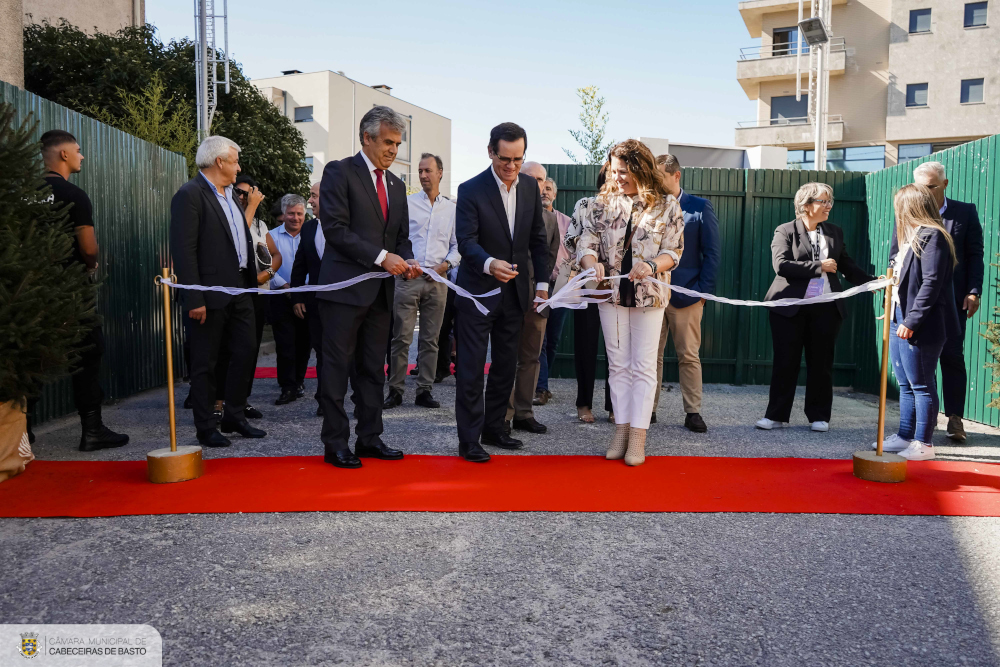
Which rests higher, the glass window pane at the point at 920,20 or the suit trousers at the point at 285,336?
the glass window pane at the point at 920,20

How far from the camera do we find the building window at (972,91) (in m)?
30.4

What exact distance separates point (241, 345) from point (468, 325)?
1.69 metres

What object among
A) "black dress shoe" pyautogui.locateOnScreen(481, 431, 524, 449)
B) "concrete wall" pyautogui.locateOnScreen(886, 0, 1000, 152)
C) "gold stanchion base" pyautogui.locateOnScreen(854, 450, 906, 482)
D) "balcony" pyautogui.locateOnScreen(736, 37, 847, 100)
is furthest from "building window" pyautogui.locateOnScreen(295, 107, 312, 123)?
"gold stanchion base" pyautogui.locateOnScreen(854, 450, 906, 482)

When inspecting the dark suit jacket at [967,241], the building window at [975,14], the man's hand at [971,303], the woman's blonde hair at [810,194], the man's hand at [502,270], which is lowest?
the man's hand at [971,303]

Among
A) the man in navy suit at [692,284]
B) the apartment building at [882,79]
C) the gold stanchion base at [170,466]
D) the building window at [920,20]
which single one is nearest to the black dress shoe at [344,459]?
the gold stanchion base at [170,466]

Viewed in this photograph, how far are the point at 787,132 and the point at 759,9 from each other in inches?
225

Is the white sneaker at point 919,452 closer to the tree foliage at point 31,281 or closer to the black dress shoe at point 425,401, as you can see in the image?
the black dress shoe at point 425,401

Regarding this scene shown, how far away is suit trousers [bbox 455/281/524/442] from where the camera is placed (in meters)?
4.72

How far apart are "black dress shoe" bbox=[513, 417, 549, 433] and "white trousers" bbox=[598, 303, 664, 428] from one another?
3.26 feet

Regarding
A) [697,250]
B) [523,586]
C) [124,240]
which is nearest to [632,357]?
[697,250]

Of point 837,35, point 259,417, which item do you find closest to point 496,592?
point 259,417

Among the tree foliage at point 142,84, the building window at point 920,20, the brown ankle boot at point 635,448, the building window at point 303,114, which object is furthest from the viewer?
the building window at point 303,114

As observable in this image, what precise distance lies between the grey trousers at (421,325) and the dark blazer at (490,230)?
1.92 m

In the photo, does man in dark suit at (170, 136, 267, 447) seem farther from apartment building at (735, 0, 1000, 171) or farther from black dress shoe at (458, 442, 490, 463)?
apartment building at (735, 0, 1000, 171)
